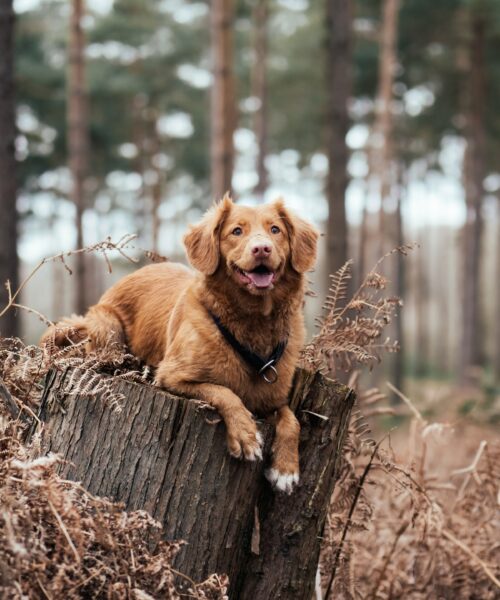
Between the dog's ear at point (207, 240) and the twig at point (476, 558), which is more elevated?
the dog's ear at point (207, 240)

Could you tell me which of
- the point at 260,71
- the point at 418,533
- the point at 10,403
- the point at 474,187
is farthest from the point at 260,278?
the point at 260,71

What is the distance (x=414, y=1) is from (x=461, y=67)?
3339 mm

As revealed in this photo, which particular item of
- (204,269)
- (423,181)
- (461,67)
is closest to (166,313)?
(204,269)

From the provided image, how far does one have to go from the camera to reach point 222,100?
12.5 meters

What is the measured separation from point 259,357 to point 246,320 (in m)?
0.23

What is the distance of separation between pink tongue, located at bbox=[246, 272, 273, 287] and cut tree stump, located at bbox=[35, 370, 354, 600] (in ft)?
2.41

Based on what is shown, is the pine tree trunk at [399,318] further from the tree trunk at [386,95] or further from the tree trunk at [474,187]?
the tree trunk at [386,95]

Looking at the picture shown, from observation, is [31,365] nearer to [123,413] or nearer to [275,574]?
[123,413]

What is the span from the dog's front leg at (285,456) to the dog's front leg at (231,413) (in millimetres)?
150

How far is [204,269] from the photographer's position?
422 centimetres

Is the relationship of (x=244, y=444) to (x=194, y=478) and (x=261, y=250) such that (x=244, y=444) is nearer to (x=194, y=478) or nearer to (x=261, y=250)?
(x=194, y=478)

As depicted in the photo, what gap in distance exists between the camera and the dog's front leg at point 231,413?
3.62 m

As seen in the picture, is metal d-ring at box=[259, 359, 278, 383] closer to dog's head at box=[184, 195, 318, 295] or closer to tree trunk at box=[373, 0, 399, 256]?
dog's head at box=[184, 195, 318, 295]

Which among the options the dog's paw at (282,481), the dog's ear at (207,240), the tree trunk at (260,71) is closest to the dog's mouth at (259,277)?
the dog's ear at (207,240)
